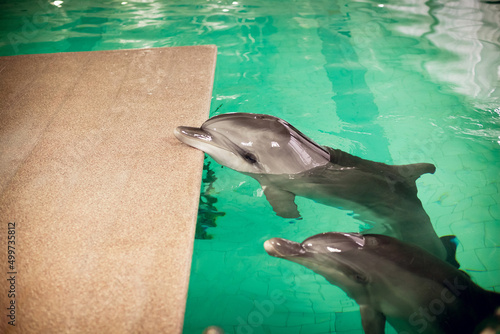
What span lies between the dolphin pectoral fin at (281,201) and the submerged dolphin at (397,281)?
0.84 m

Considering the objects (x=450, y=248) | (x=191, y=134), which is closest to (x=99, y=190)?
(x=191, y=134)

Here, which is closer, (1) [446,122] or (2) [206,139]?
(2) [206,139]

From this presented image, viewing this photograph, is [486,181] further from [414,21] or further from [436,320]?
[414,21]

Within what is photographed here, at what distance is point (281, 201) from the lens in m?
3.29

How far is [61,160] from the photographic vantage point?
3.08 meters

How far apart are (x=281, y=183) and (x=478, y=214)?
2393mm

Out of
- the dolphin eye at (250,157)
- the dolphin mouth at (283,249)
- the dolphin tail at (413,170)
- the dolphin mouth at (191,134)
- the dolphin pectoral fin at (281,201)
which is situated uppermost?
the dolphin mouth at (191,134)

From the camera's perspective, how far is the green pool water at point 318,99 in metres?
3.08

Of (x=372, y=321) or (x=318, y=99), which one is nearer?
(x=372, y=321)

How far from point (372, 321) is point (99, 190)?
230cm

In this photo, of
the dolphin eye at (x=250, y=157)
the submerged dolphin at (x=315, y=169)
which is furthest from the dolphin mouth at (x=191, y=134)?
the dolphin eye at (x=250, y=157)

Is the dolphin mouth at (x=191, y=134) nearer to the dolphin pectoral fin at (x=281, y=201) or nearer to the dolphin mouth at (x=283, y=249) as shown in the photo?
the dolphin pectoral fin at (x=281, y=201)

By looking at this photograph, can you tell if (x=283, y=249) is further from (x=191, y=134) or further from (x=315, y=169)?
(x=191, y=134)

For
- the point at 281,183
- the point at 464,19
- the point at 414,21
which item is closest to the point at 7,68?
the point at 281,183
